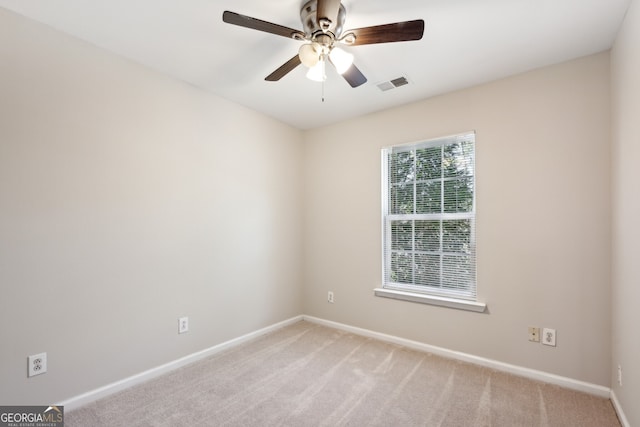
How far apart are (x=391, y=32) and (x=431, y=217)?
1.80 meters

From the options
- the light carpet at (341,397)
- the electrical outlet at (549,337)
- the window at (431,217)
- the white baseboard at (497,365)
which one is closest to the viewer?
the light carpet at (341,397)

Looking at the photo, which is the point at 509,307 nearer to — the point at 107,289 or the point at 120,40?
the point at 107,289

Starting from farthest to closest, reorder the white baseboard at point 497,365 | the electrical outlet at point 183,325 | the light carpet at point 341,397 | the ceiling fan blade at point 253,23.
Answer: the electrical outlet at point 183,325, the white baseboard at point 497,365, the light carpet at point 341,397, the ceiling fan blade at point 253,23

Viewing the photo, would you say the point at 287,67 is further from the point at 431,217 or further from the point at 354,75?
the point at 431,217

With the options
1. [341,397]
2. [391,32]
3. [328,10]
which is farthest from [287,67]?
[341,397]

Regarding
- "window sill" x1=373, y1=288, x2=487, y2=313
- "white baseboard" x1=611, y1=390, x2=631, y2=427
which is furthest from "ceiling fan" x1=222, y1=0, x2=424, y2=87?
"white baseboard" x1=611, y1=390, x2=631, y2=427

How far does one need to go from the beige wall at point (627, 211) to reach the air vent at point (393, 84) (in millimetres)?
1369

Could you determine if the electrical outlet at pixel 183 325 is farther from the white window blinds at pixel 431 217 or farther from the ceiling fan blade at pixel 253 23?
the ceiling fan blade at pixel 253 23

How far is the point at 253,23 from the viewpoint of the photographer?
1.59 meters

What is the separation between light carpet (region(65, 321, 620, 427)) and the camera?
190cm

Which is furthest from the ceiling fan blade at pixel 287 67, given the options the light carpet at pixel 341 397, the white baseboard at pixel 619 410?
the white baseboard at pixel 619 410

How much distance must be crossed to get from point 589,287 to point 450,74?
1909mm

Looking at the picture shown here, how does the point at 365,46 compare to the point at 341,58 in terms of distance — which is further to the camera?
the point at 365,46

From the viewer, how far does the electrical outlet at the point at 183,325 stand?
2613 millimetres
